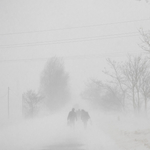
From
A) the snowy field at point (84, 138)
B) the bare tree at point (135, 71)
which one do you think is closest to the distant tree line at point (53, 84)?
the bare tree at point (135, 71)

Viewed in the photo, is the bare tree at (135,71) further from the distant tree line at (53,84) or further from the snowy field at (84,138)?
the distant tree line at (53,84)

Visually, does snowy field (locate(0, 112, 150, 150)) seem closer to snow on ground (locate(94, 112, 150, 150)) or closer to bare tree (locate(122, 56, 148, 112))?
snow on ground (locate(94, 112, 150, 150))

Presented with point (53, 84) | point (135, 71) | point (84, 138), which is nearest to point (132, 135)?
point (84, 138)

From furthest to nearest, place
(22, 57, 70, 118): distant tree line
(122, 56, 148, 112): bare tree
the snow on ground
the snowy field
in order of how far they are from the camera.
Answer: (22, 57, 70, 118): distant tree line < (122, 56, 148, 112): bare tree < the snowy field < the snow on ground

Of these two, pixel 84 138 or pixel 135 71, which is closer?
pixel 84 138

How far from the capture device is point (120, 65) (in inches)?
1001

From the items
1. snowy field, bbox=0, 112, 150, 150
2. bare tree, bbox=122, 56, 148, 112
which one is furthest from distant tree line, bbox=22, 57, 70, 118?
snowy field, bbox=0, 112, 150, 150

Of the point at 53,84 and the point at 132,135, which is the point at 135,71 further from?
the point at 53,84

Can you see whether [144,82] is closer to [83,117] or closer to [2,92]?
[83,117]

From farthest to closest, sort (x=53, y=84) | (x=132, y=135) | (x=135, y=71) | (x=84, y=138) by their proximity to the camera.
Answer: (x=53, y=84), (x=135, y=71), (x=84, y=138), (x=132, y=135)

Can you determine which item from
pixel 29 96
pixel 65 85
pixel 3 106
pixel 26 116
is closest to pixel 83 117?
pixel 29 96

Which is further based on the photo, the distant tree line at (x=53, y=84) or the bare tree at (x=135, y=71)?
the distant tree line at (x=53, y=84)

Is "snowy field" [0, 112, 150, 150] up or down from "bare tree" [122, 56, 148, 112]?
down

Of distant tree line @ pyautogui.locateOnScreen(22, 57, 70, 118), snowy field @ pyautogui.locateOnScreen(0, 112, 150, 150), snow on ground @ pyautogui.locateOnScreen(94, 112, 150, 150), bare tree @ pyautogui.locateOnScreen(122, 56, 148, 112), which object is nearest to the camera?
snow on ground @ pyautogui.locateOnScreen(94, 112, 150, 150)
